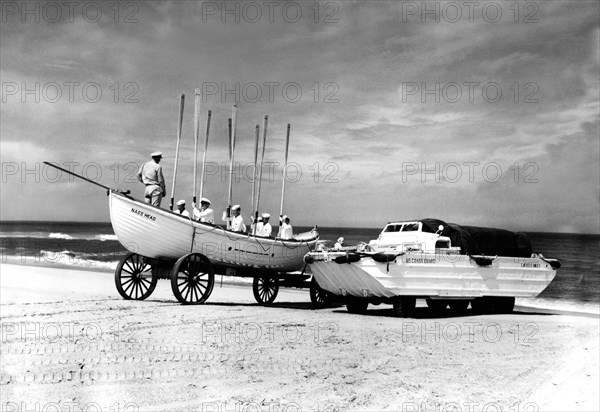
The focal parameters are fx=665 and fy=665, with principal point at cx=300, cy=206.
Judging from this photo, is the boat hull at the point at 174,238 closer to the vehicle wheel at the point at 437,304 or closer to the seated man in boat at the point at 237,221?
the seated man in boat at the point at 237,221

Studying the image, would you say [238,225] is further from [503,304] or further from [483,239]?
[503,304]

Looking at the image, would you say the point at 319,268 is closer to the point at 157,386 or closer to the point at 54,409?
the point at 157,386

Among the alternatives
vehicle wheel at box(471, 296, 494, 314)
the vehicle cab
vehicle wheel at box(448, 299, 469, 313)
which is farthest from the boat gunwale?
vehicle wheel at box(471, 296, 494, 314)

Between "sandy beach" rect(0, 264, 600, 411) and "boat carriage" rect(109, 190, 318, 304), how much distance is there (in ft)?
4.37

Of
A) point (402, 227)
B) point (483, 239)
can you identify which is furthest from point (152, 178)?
point (483, 239)

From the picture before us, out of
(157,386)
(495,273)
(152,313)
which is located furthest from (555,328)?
(157,386)

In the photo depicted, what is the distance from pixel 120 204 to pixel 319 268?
4655 millimetres

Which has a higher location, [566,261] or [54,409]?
[566,261]

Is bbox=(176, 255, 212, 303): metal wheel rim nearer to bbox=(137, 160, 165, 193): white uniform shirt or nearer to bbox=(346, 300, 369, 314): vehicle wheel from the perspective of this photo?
bbox=(137, 160, 165, 193): white uniform shirt

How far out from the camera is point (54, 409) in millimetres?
6941

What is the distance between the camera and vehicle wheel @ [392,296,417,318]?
47.1 ft

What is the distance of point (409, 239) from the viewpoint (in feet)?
51.2

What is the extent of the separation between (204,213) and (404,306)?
511 cm

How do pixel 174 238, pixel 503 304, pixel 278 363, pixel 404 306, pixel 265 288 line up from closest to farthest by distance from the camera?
pixel 278 363 < pixel 404 306 < pixel 174 238 < pixel 503 304 < pixel 265 288
